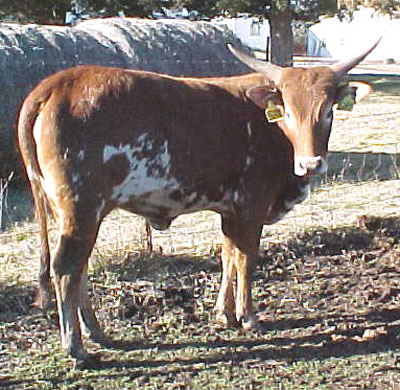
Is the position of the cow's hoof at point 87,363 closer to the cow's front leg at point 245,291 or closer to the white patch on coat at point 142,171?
the white patch on coat at point 142,171

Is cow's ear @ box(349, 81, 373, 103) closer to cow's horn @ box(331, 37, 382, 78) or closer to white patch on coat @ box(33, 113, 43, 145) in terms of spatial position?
cow's horn @ box(331, 37, 382, 78)

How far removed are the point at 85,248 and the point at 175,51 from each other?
6.55 meters

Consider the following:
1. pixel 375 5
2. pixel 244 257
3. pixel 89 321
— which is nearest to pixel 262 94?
pixel 244 257

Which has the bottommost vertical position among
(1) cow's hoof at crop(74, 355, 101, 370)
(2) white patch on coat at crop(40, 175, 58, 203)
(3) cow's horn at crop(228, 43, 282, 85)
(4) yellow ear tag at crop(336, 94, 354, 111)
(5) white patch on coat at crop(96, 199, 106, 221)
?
(1) cow's hoof at crop(74, 355, 101, 370)

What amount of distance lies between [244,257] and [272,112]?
3.41 ft

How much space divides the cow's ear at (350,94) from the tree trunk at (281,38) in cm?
1698

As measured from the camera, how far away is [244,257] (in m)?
5.91

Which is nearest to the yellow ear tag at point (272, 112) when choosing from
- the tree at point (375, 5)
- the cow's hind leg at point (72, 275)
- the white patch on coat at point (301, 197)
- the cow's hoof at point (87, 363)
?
the white patch on coat at point (301, 197)

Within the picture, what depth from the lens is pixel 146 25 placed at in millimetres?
11523

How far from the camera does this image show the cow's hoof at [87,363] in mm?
5223

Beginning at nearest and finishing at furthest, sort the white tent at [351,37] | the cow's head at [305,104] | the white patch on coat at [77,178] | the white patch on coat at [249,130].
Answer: the white patch on coat at [77,178]
the cow's head at [305,104]
the white patch on coat at [249,130]
the white tent at [351,37]

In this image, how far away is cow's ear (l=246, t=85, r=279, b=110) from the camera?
5.66m

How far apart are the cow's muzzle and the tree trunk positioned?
17.8 meters

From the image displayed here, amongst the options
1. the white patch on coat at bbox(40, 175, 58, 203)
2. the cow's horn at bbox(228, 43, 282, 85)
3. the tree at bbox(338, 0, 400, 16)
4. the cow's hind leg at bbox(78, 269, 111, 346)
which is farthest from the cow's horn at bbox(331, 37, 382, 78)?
the tree at bbox(338, 0, 400, 16)
